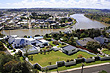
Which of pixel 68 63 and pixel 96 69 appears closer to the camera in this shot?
pixel 96 69

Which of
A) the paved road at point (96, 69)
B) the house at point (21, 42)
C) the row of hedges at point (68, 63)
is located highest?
the house at point (21, 42)

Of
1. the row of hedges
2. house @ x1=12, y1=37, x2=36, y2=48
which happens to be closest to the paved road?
the row of hedges

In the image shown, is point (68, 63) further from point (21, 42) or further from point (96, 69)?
point (21, 42)

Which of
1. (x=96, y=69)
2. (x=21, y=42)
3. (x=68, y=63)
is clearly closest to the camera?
(x=96, y=69)

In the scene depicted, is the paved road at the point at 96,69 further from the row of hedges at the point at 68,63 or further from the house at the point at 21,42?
the house at the point at 21,42

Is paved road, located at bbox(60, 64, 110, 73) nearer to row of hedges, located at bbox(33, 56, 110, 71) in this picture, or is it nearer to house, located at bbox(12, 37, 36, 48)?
row of hedges, located at bbox(33, 56, 110, 71)

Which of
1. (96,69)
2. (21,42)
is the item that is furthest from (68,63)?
(21,42)

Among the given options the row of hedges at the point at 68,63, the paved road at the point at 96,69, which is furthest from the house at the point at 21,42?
the paved road at the point at 96,69

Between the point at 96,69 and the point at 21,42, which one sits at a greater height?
the point at 21,42

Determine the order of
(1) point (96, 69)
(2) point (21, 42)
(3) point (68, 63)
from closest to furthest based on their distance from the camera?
(1) point (96, 69) → (3) point (68, 63) → (2) point (21, 42)

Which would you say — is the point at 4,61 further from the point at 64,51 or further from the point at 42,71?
the point at 64,51

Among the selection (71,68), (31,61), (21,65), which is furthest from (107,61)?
(21,65)
